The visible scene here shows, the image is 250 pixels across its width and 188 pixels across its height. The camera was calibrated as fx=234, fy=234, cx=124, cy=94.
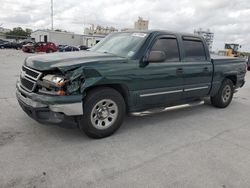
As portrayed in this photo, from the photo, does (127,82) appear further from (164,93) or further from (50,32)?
(50,32)

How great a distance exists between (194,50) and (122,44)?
1875 millimetres

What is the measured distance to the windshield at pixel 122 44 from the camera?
4.45 metres

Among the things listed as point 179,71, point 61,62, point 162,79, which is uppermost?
point 61,62

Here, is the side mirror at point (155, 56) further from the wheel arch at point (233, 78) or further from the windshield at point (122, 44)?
the wheel arch at point (233, 78)

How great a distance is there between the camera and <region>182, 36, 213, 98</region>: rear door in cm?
523

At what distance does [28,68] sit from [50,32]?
2183 inches

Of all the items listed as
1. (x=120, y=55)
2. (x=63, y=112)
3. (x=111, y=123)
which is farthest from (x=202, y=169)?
(x=120, y=55)

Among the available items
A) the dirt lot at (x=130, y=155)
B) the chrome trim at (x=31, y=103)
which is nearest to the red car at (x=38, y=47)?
the dirt lot at (x=130, y=155)

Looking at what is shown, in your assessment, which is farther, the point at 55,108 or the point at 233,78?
the point at 233,78

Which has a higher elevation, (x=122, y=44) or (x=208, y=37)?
(x=208, y=37)

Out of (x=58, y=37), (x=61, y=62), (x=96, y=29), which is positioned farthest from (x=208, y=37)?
(x=96, y=29)

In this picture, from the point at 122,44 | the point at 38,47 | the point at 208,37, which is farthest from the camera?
the point at 38,47

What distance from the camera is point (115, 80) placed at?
3967 millimetres

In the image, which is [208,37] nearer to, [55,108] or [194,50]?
[194,50]
